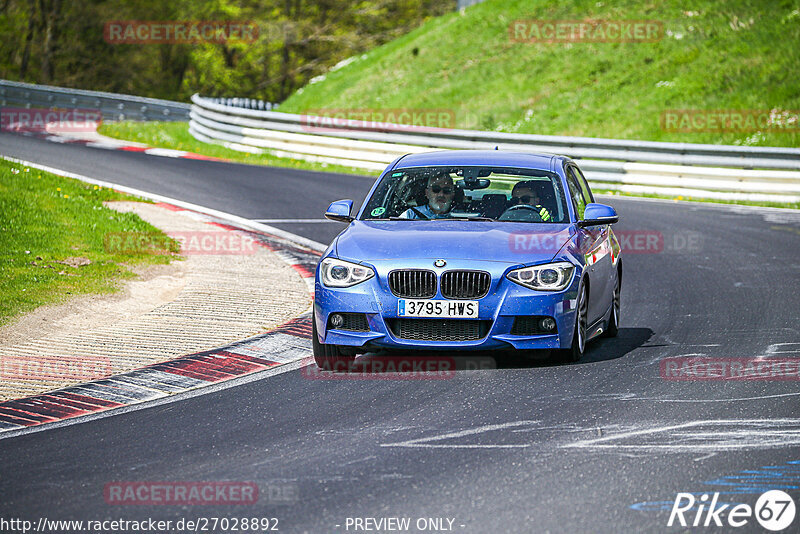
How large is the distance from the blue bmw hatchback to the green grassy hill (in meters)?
19.3

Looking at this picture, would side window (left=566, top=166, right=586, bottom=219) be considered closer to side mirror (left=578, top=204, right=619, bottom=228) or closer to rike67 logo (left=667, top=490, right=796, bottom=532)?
side mirror (left=578, top=204, right=619, bottom=228)

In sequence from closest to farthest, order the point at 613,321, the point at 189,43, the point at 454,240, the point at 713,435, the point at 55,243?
the point at 713,435, the point at 454,240, the point at 613,321, the point at 55,243, the point at 189,43

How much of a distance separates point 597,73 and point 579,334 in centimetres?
2717

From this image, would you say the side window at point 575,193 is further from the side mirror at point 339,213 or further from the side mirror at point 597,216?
the side mirror at point 339,213

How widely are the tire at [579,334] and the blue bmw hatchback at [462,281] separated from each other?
1cm

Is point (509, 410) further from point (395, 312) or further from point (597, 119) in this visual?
point (597, 119)

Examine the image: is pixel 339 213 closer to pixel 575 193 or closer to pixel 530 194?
pixel 530 194

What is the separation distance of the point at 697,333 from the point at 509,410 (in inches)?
133

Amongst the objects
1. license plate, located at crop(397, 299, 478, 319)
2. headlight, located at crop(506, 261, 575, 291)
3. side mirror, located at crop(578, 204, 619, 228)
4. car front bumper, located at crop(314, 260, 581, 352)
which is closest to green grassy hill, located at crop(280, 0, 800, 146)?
side mirror, located at crop(578, 204, 619, 228)

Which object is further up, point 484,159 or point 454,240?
point 484,159

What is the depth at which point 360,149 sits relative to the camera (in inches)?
1077

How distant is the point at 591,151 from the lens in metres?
24.8

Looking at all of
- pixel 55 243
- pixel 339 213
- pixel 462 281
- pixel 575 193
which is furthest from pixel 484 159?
pixel 55 243

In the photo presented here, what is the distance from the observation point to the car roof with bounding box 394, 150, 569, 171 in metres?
10.1
